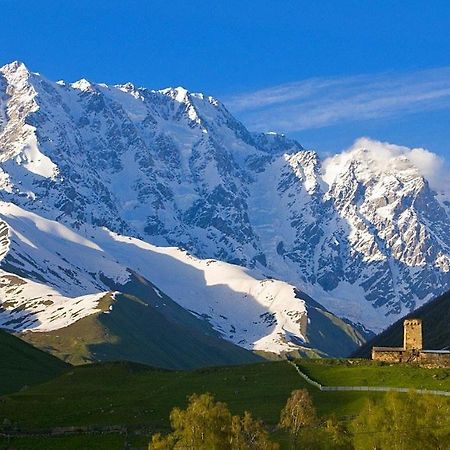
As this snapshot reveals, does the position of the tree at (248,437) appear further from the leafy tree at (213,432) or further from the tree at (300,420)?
the tree at (300,420)

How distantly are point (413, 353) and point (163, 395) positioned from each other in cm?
3337

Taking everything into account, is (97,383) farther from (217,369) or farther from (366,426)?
(366,426)

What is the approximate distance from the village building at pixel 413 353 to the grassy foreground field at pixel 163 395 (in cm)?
513

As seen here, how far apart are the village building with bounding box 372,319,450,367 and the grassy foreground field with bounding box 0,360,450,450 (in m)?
5.13

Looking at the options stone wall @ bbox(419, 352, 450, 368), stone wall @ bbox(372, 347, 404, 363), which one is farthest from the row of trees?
stone wall @ bbox(372, 347, 404, 363)

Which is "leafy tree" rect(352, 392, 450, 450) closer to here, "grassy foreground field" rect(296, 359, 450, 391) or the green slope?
the green slope

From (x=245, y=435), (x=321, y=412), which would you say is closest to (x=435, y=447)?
(x=245, y=435)

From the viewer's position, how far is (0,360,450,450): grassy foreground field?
115 m

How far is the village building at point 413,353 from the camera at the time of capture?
13875cm

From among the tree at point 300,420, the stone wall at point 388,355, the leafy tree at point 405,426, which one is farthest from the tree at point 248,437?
the stone wall at point 388,355

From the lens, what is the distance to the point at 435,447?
87.7m

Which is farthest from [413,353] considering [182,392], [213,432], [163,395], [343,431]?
[213,432]

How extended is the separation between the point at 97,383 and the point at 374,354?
125ft

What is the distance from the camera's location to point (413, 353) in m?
143
